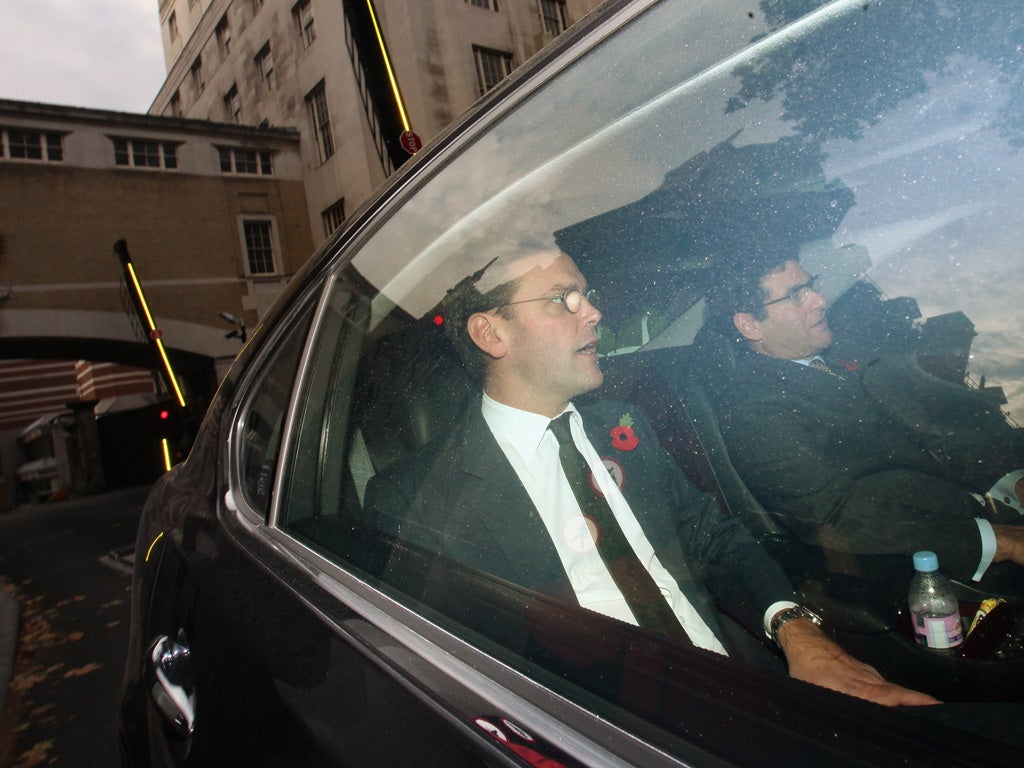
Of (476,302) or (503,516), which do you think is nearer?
(503,516)

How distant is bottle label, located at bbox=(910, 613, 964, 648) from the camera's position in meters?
0.84

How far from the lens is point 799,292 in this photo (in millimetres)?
915

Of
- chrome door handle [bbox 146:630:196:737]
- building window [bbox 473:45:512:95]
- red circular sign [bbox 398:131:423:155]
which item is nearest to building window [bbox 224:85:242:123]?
building window [bbox 473:45:512:95]

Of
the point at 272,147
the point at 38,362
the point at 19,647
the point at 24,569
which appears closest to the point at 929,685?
the point at 19,647

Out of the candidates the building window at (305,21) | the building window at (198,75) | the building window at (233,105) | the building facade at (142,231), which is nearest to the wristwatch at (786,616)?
the building window at (305,21)

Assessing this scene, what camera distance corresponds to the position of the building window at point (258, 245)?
857 inches

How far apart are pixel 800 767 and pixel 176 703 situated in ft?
3.74

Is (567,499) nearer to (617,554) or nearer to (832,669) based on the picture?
(617,554)

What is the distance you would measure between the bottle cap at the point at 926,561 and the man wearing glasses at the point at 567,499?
0.14 metres

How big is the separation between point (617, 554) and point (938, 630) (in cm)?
41

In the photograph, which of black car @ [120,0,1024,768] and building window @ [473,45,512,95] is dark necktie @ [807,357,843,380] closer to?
black car @ [120,0,1024,768]

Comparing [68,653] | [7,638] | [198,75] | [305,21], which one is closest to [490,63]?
[68,653]

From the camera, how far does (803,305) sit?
34.3 inches

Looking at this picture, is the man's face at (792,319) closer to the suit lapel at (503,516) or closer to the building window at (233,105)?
the suit lapel at (503,516)
